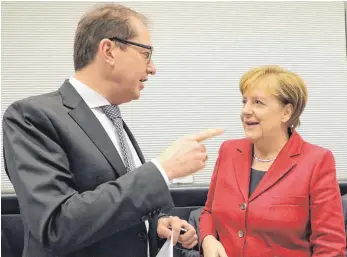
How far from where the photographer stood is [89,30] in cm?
119

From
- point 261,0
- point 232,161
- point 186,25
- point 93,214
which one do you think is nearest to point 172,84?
point 186,25

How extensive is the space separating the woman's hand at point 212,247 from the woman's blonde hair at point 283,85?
0.64 metres

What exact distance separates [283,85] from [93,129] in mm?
982

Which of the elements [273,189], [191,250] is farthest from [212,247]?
[191,250]

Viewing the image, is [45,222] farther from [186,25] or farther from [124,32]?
[186,25]

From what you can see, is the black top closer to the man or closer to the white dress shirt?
the man

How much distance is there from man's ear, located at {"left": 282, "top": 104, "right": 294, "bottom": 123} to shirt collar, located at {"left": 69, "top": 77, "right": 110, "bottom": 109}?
35.6 inches

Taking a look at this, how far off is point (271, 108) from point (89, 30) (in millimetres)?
899

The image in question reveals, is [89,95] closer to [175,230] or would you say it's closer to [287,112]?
[175,230]

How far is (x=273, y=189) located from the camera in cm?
159

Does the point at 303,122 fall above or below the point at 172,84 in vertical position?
below

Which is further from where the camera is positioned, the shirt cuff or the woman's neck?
the woman's neck

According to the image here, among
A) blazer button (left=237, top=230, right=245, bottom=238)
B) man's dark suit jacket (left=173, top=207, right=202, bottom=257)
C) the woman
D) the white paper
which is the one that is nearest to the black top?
the woman

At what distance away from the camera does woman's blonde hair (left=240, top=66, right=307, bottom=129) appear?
5.56ft
